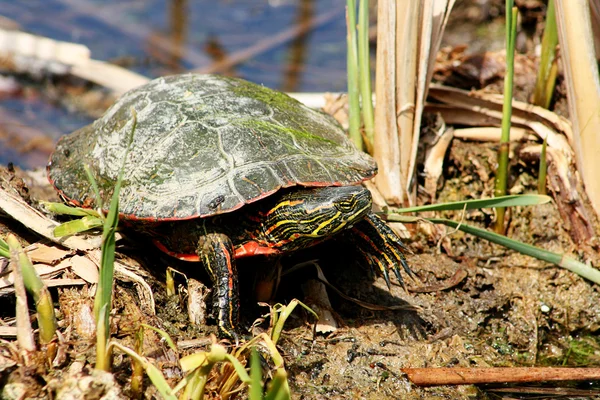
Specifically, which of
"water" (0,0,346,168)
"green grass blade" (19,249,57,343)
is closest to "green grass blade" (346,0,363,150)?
"green grass blade" (19,249,57,343)

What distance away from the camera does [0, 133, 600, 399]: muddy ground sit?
130 inches

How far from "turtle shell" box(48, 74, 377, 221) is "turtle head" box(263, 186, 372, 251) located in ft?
0.35

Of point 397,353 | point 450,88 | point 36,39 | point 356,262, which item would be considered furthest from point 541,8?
point 36,39

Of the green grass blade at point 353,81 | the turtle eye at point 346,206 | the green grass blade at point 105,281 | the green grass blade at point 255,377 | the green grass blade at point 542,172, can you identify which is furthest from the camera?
the green grass blade at point 353,81

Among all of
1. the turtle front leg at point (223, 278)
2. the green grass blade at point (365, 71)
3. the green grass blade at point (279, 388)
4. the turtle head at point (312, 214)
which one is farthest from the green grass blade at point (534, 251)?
the green grass blade at point (279, 388)

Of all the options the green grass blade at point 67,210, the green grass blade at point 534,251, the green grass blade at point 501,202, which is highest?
the green grass blade at point 67,210

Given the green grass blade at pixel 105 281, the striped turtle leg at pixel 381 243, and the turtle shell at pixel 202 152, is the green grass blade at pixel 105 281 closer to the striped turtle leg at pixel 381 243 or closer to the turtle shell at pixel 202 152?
the turtle shell at pixel 202 152

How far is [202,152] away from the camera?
3.57 m

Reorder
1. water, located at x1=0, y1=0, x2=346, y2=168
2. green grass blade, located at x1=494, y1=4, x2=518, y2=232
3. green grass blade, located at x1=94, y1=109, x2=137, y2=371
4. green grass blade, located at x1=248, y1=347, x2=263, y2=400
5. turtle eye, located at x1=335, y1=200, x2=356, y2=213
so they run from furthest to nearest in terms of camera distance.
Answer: water, located at x1=0, y1=0, x2=346, y2=168 < green grass blade, located at x1=494, y1=4, x2=518, y2=232 < turtle eye, located at x1=335, y1=200, x2=356, y2=213 < green grass blade, located at x1=94, y1=109, x2=137, y2=371 < green grass blade, located at x1=248, y1=347, x2=263, y2=400

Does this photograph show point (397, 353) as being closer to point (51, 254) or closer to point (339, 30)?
point (51, 254)

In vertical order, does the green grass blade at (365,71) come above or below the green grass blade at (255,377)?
above

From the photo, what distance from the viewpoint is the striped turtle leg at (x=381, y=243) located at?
12.3 ft

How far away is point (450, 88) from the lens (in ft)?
15.9

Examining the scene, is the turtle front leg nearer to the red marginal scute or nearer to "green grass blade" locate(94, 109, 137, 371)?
the red marginal scute
